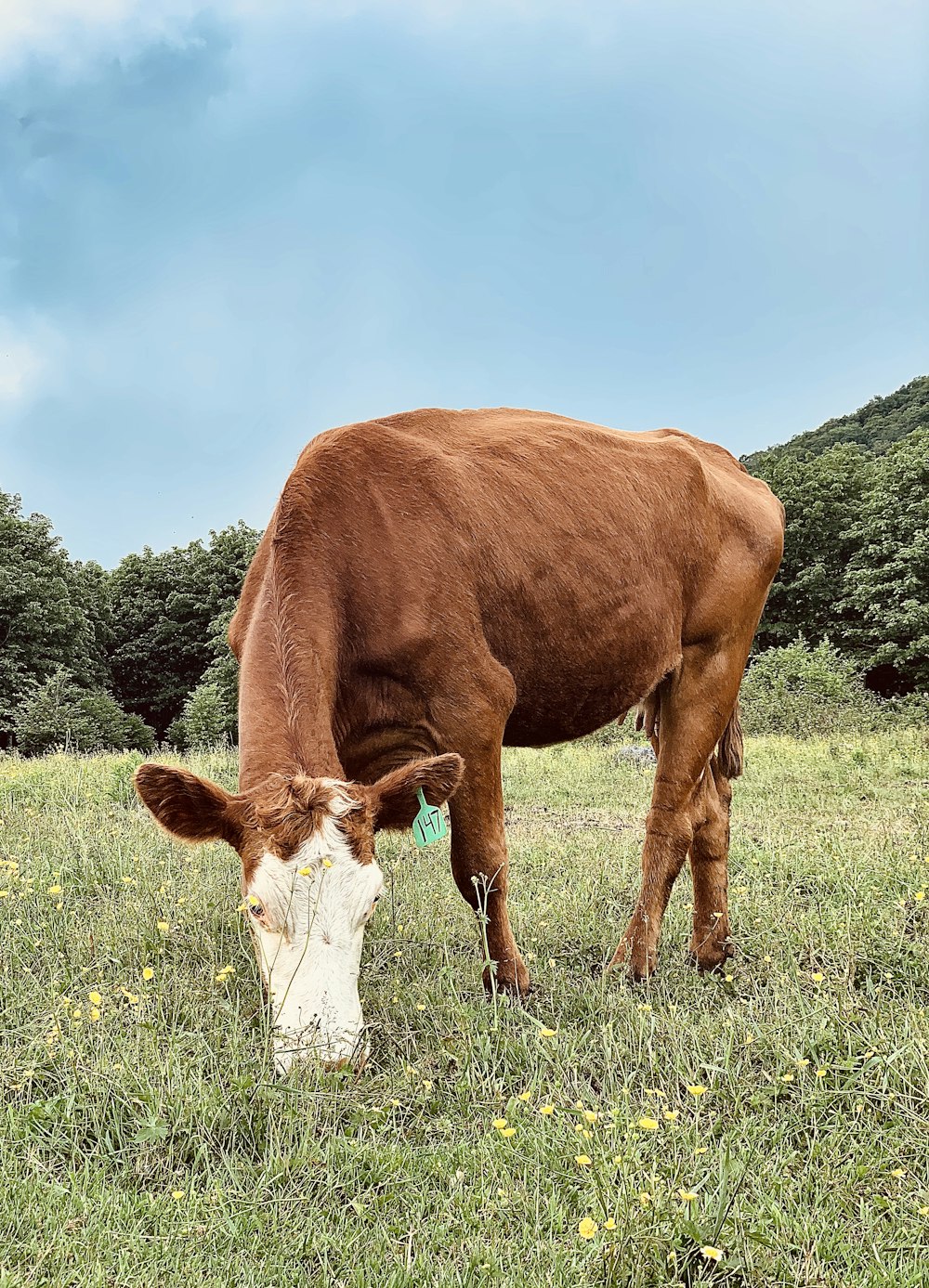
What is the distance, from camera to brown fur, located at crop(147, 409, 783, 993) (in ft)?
13.1

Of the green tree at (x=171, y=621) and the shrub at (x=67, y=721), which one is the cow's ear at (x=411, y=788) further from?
the green tree at (x=171, y=621)

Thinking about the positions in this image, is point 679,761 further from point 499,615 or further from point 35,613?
point 35,613

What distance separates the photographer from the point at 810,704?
68.6 feet

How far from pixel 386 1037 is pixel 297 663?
5.11 ft

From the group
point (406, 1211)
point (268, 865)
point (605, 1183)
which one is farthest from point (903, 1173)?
point (268, 865)

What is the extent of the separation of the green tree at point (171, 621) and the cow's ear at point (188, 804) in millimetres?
38103

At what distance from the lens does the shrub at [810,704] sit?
1966cm

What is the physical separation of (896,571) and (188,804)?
38.6 meters

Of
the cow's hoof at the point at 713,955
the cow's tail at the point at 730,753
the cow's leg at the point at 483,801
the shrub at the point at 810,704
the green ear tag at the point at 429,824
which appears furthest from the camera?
the shrub at the point at 810,704

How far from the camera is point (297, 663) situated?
3.77 m

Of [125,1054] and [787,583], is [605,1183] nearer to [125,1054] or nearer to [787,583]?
[125,1054]

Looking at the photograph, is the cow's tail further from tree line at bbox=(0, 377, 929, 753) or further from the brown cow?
tree line at bbox=(0, 377, 929, 753)

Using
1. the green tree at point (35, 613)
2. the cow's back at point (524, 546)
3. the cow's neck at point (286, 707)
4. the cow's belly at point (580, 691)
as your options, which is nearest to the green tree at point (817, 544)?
the green tree at point (35, 613)

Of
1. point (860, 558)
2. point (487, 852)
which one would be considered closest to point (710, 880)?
point (487, 852)
